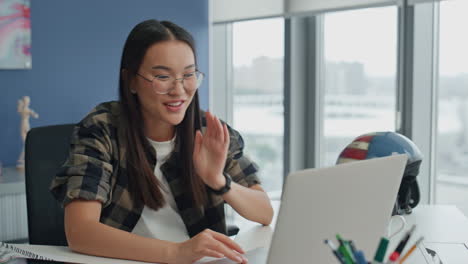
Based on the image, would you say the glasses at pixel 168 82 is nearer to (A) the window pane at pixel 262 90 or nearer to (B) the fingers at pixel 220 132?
(B) the fingers at pixel 220 132

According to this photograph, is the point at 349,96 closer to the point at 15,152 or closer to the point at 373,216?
the point at 15,152

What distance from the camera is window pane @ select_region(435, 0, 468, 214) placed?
9.94 ft

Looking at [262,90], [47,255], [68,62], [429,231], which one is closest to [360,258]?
[47,255]

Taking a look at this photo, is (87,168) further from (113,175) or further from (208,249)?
(208,249)

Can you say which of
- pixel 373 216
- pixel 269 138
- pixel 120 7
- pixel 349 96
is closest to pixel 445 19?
pixel 349 96

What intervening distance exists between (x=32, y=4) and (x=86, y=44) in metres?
0.39

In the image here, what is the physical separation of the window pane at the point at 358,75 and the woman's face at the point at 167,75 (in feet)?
6.28

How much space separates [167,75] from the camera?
1.57 metres

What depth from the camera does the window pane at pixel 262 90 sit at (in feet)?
13.6

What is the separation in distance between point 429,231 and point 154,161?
2.72ft

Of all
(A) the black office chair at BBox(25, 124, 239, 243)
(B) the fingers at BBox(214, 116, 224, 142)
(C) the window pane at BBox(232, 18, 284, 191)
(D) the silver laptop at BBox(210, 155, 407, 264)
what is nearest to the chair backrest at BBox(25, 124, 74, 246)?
(A) the black office chair at BBox(25, 124, 239, 243)

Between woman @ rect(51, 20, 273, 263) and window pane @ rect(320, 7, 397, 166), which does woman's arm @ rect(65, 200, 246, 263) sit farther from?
window pane @ rect(320, 7, 397, 166)

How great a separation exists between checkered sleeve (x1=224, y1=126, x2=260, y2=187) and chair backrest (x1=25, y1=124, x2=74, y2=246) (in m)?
0.52

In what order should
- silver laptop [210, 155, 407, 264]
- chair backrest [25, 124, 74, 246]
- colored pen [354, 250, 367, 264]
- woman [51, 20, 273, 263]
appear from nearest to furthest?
colored pen [354, 250, 367, 264] → silver laptop [210, 155, 407, 264] → woman [51, 20, 273, 263] → chair backrest [25, 124, 74, 246]
